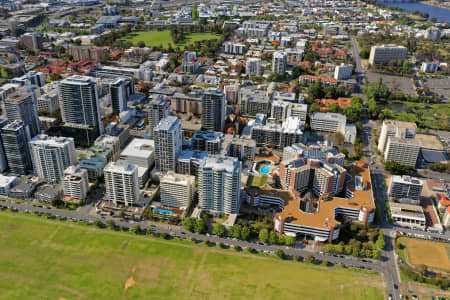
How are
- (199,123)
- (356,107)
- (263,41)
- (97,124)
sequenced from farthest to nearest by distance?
1. (263,41)
2. (356,107)
3. (199,123)
4. (97,124)

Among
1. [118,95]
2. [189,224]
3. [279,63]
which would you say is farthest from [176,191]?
[279,63]

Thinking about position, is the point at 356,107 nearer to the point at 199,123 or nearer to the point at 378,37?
the point at 199,123

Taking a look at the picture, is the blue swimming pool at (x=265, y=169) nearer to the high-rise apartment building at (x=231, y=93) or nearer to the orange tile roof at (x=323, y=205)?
the orange tile roof at (x=323, y=205)

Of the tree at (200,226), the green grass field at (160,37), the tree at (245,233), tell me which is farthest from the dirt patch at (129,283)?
the green grass field at (160,37)

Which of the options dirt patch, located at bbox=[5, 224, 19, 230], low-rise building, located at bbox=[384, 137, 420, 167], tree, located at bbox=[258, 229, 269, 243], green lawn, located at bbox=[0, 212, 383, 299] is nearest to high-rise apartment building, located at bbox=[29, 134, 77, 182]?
dirt patch, located at bbox=[5, 224, 19, 230]

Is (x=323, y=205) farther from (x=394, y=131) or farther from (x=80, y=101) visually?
(x=80, y=101)

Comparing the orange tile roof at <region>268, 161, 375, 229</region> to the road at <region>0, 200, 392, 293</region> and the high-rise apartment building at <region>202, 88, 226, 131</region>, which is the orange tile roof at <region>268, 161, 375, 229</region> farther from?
the high-rise apartment building at <region>202, 88, 226, 131</region>

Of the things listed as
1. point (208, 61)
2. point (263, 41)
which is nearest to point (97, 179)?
point (208, 61)
